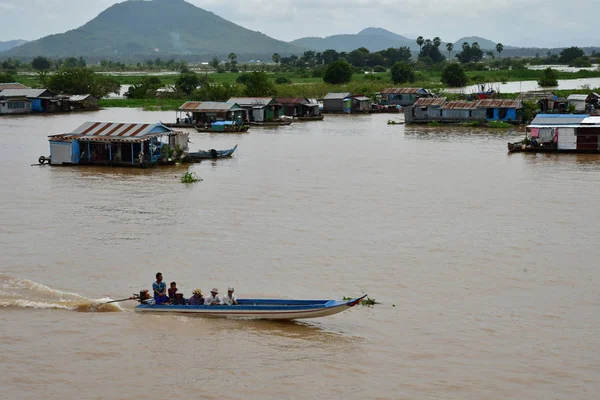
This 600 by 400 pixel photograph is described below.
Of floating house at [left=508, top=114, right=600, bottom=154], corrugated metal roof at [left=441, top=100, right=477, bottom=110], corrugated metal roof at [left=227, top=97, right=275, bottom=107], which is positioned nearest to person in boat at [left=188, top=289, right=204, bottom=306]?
floating house at [left=508, top=114, right=600, bottom=154]

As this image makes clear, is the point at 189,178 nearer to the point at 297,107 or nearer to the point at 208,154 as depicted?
the point at 208,154

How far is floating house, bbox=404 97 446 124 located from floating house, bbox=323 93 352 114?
865 centimetres

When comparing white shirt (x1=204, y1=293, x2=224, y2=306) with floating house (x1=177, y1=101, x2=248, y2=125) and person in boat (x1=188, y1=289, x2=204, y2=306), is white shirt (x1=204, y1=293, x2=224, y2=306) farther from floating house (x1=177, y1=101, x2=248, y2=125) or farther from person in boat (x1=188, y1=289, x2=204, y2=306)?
floating house (x1=177, y1=101, x2=248, y2=125)

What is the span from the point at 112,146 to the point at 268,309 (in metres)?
17.4

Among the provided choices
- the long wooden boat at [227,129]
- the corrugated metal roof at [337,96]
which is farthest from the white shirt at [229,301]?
the corrugated metal roof at [337,96]

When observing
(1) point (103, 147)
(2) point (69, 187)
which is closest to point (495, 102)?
(1) point (103, 147)

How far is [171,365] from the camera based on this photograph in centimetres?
1101

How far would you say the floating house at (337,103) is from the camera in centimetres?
5253

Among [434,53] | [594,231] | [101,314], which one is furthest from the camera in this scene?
[434,53]

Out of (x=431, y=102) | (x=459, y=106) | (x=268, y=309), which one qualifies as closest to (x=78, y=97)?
(x=431, y=102)

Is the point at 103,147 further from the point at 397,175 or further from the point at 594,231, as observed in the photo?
the point at 594,231

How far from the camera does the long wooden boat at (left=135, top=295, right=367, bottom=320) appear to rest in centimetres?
1168

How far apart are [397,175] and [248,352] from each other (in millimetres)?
15910

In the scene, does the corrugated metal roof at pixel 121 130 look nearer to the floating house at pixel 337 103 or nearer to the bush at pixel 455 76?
the floating house at pixel 337 103
